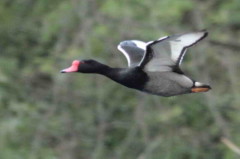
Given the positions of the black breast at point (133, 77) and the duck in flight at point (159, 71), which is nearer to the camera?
the duck in flight at point (159, 71)

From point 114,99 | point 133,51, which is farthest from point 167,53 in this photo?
point 114,99

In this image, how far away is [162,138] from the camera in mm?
9477

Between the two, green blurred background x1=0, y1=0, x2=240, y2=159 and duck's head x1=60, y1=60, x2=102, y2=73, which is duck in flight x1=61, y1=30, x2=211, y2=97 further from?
green blurred background x1=0, y1=0, x2=240, y2=159

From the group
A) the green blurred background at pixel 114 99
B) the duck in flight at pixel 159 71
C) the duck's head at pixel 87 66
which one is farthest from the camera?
the green blurred background at pixel 114 99

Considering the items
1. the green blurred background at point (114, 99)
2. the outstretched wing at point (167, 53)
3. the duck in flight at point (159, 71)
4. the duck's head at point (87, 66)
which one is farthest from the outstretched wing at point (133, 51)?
the green blurred background at point (114, 99)

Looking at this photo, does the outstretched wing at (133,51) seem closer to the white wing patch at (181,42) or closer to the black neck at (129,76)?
the black neck at (129,76)

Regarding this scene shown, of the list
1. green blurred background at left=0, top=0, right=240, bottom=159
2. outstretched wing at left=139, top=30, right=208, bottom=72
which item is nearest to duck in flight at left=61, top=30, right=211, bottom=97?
outstretched wing at left=139, top=30, right=208, bottom=72

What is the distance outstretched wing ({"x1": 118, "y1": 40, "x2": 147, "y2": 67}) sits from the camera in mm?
5727

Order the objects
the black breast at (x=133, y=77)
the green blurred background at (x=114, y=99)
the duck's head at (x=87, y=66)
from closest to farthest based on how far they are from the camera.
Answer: the black breast at (x=133, y=77) < the duck's head at (x=87, y=66) < the green blurred background at (x=114, y=99)

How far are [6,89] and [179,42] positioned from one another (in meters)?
4.58

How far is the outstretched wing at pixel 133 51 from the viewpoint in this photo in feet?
18.8

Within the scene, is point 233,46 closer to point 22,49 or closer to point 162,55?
point 22,49

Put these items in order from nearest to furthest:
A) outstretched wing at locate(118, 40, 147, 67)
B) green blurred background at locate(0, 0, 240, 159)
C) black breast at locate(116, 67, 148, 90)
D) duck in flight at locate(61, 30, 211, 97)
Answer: duck in flight at locate(61, 30, 211, 97) → black breast at locate(116, 67, 148, 90) → outstretched wing at locate(118, 40, 147, 67) → green blurred background at locate(0, 0, 240, 159)

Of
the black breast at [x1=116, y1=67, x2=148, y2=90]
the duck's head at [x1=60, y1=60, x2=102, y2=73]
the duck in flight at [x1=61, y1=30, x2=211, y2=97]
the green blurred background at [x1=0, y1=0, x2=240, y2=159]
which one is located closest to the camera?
the duck in flight at [x1=61, y1=30, x2=211, y2=97]
